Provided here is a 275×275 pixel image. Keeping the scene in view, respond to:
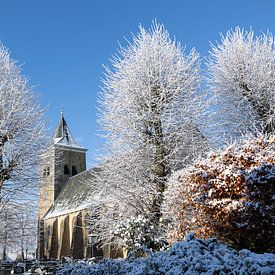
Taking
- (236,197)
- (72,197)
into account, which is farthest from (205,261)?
(72,197)

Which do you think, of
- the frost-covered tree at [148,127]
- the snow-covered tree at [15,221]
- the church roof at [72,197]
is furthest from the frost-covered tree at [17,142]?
the church roof at [72,197]

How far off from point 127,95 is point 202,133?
11.9ft

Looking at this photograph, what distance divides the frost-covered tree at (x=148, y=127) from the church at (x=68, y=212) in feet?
39.2

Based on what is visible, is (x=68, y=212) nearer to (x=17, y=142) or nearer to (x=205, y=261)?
(x=17, y=142)

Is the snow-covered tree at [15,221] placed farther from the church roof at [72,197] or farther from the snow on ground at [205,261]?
the church roof at [72,197]

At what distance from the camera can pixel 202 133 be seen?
638 inches

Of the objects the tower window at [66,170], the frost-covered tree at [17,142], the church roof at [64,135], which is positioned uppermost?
the church roof at [64,135]

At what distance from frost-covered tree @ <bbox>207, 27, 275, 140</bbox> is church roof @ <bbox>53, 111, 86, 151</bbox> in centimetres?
3147

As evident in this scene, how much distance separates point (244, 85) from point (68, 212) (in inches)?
1028

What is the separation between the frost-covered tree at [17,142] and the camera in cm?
1399

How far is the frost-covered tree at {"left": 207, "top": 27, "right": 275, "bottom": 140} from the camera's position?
16594 millimetres

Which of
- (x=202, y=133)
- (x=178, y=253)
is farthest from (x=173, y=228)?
(x=178, y=253)

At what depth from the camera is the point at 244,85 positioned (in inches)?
671

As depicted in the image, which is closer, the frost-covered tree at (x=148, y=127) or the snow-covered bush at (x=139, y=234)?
the snow-covered bush at (x=139, y=234)
